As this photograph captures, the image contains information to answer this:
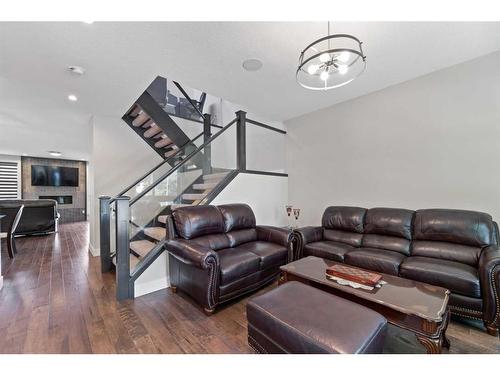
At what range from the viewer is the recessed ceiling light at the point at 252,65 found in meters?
2.49

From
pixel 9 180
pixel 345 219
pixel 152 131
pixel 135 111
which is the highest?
pixel 135 111

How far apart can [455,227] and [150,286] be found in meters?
3.53

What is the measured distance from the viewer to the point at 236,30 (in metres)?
1.98

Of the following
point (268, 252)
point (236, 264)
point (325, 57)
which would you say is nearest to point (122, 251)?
point (236, 264)

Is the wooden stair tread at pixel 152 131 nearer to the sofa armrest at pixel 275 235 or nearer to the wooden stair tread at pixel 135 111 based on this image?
the wooden stair tread at pixel 135 111

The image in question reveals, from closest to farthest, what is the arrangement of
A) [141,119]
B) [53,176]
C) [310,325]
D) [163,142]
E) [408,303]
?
1. [310,325]
2. [408,303]
3. [141,119]
4. [163,142]
5. [53,176]

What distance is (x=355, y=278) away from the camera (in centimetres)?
173

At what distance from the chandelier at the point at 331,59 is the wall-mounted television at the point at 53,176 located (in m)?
9.89

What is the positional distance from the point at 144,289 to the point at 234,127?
2878 mm

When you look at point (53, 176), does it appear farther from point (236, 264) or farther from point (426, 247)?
point (426, 247)

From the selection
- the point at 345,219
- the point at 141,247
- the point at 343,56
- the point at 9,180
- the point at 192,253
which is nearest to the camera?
the point at 343,56

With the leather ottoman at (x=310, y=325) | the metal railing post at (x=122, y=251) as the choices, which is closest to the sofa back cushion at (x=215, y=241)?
the metal railing post at (x=122, y=251)
